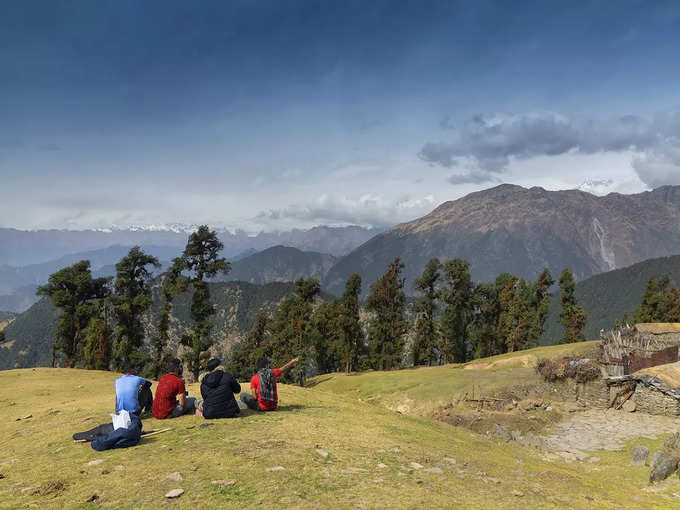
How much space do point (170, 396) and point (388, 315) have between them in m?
50.0

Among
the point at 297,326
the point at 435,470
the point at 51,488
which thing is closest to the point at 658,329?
the point at 297,326

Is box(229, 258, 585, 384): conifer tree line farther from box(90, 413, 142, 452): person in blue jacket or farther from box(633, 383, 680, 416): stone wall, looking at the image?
box(90, 413, 142, 452): person in blue jacket

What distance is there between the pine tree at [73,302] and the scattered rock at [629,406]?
50913 millimetres

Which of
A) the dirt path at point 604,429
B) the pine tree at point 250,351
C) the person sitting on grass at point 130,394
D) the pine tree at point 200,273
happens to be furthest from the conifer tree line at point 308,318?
the dirt path at point 604,429

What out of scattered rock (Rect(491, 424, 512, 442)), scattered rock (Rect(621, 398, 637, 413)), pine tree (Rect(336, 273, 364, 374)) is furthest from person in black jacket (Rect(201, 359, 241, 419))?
pine tree (Rect(336, 273, 364, 374))

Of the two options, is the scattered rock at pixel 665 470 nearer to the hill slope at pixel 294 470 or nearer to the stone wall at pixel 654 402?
the hill slope at pixel 294 470

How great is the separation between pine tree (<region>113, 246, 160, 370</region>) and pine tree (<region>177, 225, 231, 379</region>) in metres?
4.58

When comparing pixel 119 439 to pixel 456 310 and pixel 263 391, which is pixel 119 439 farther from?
pixel 456 310

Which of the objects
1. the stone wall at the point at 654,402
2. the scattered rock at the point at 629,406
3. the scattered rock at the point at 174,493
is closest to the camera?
the scattered rock at the point at 174,493

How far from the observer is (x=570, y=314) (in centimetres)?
7188

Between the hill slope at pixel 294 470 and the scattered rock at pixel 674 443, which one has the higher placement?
the hill slope at pixel 294 470

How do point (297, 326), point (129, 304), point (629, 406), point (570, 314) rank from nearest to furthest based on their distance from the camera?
point (629, 406) → point (129, 304) → point (297, 326) → point (570, 314)

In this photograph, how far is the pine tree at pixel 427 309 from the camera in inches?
2442

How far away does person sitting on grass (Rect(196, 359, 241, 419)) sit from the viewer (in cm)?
1327
